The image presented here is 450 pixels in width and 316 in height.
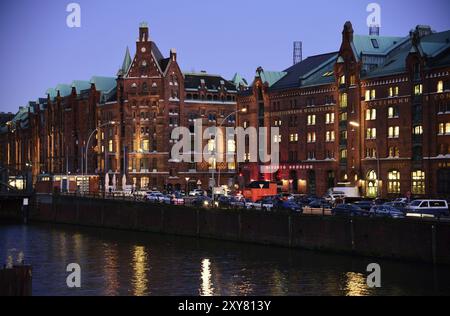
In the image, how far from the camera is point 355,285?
62812 millimetres

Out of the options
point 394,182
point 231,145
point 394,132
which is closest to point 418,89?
point 394,132

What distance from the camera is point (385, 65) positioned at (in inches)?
5034

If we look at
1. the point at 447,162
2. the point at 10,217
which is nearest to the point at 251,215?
the point at 447,162

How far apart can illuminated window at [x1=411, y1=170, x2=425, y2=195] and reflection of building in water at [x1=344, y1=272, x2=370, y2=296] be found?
53402mm

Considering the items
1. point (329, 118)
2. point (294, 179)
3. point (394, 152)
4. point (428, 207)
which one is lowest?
point (428, 207)

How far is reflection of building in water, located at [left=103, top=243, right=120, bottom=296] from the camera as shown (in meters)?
63.8

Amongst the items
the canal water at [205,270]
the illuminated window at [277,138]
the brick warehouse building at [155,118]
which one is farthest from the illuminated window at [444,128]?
the brick warehouse building at [155,118]

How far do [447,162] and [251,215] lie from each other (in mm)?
36539

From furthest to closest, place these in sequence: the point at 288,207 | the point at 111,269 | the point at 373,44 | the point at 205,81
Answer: the point at 205,81 < the point at 373,44 < the point at 288,207 < the point at 111,269

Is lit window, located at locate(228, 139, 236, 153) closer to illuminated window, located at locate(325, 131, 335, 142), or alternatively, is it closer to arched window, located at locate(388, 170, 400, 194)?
illuminated window, located at locate(325, 131, 335, 142)

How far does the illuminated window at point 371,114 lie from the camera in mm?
126175

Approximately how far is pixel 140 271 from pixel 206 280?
25.6 feet

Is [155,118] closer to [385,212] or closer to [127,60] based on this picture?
[127,60]

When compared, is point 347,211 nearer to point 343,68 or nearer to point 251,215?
point 251,215
